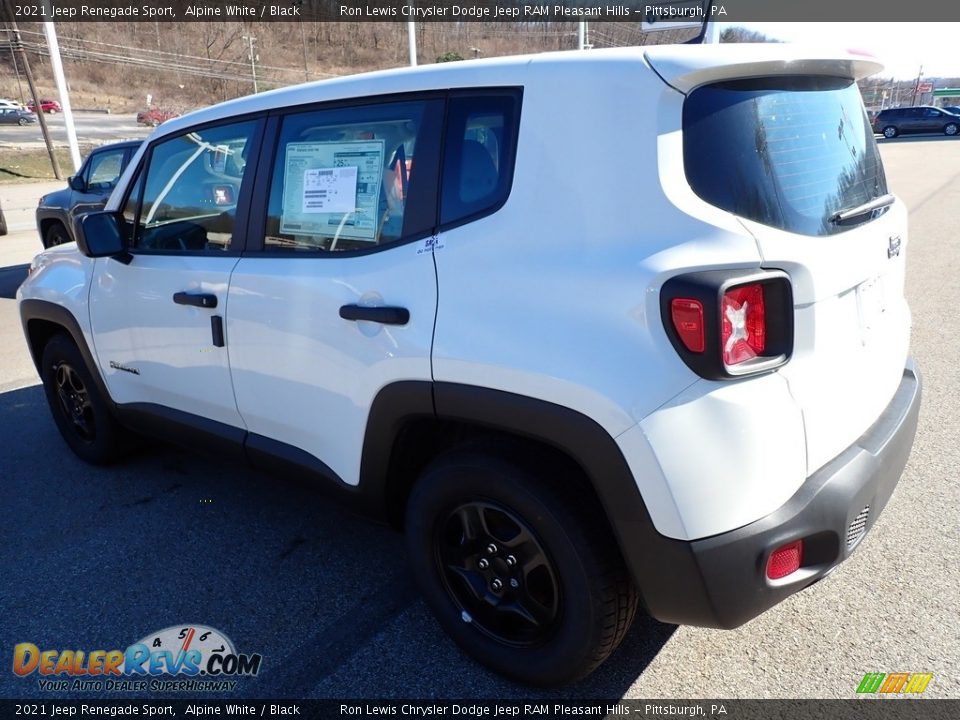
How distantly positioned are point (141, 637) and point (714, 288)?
2.30 m

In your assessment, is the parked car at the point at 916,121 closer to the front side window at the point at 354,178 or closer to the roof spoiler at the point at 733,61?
the roof spoiler at the point at 733,61

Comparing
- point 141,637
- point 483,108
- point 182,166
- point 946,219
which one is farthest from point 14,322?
point 946,219

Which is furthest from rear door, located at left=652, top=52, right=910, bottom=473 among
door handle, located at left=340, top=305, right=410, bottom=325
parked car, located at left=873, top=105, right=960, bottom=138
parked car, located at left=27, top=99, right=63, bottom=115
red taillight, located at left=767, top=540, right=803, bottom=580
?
parked car, located at left=27, top=99, right=63, bottom=115

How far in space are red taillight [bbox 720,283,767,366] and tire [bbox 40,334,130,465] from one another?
3.21 metres

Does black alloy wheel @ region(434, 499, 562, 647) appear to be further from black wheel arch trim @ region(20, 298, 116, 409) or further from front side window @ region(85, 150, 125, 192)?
front side window @ region(85, 150, 125, 192)

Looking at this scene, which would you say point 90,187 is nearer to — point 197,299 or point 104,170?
point 104,170

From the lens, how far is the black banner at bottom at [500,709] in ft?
6.95

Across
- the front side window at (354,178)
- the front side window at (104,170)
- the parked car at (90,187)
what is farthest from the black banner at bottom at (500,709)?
the front side window at (104,170)

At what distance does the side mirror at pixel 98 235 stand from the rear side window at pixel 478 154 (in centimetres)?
179

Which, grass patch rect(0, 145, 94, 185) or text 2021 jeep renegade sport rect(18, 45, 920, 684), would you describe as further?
grass patch rect(0, 145, 94, 185)

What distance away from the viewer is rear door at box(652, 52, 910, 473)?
1.80 m

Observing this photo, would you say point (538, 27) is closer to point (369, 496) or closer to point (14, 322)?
point (14, 322)

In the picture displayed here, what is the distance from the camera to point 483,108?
2143 millimetres

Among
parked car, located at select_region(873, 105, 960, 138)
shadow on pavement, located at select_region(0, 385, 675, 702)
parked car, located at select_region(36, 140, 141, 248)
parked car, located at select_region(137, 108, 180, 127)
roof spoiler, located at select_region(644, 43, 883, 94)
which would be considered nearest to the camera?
roof spoiler, located at select_region(644, 43, 883, 94)
